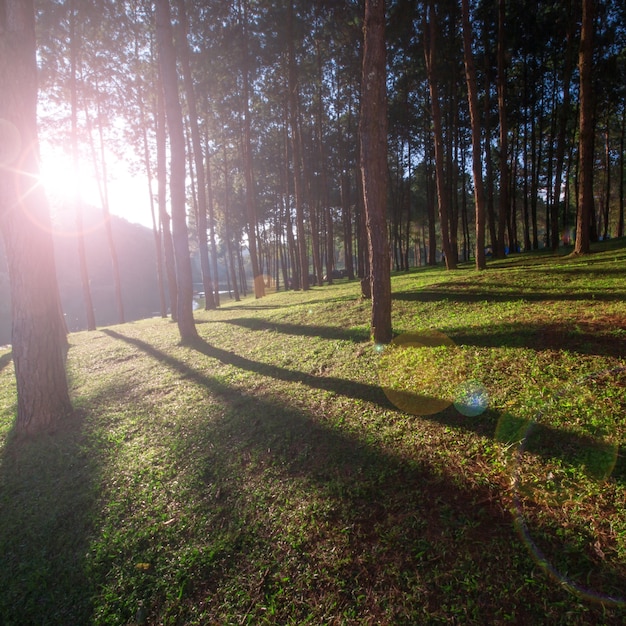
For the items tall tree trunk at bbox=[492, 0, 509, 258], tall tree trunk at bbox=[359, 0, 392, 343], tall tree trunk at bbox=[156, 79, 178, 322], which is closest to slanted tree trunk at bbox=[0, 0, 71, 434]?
tall tree trunk at bbox=[359, 0, 392, 343]

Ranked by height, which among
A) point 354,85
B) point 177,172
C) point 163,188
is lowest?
point 177,172

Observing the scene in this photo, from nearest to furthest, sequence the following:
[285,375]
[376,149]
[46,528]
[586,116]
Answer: [46,528], [376,149], [285,375], [586,116]

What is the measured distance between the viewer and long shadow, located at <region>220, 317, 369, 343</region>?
7.43 meters

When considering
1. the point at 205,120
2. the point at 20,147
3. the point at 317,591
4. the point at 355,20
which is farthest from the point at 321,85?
the point at 317,591

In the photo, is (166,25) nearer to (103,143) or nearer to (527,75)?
(103,143)

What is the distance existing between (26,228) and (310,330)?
5.81m

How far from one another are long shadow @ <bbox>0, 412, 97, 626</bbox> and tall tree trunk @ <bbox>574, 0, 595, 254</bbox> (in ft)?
51.0

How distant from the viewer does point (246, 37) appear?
17922 millimetres

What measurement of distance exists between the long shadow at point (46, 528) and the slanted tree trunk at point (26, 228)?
79 centimetres

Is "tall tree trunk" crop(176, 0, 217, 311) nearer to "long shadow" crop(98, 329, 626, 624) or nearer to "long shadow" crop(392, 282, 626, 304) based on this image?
"long shadow" crop(392, 282, 626, 304)

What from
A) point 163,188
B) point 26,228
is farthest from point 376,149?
point 163,188

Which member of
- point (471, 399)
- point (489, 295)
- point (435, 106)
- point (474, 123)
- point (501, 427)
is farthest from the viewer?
point (435, 106)

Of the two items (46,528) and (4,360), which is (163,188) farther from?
(46,528)

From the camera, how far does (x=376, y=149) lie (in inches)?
239
